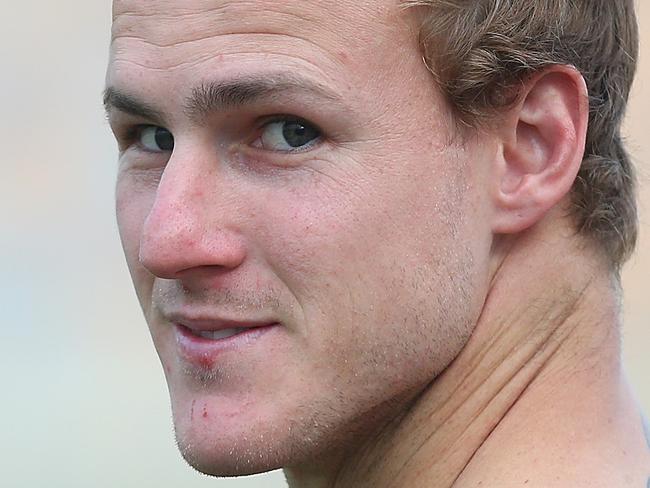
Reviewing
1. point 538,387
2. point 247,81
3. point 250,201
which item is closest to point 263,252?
A: point 250,201

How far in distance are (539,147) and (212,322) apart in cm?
65

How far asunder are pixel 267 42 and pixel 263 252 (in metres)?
0.35

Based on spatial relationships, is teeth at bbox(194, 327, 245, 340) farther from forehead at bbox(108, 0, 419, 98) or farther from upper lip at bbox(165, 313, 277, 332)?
forehead at bbox(108, 0, 419, 98)

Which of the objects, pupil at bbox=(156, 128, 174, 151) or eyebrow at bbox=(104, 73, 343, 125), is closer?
eyebrow at bbox=(104, 73, 343, 125)

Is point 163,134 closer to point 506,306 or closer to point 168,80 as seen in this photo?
point 168,80

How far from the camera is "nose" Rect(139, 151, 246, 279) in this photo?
1.87 metres

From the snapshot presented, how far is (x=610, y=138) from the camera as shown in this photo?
2.19 m

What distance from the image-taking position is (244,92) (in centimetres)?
187

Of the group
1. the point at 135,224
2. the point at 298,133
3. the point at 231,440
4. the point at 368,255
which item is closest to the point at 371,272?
the point at 368,255

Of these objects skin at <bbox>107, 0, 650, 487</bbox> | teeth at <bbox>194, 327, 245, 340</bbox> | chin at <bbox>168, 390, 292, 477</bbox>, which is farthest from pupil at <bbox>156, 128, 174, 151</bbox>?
chin at <bbox>168, 390, 292, 477</bbox>

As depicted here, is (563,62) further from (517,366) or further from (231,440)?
(231,440)

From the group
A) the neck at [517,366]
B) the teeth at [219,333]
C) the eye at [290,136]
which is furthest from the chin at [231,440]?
the eye at [290,136]

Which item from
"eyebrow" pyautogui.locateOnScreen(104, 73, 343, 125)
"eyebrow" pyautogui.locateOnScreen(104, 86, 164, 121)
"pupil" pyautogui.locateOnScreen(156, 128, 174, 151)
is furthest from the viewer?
"pupil" pyautogui.locateOnScreen(156, 128, 174, 151)

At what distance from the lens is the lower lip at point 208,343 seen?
194 centimetres
